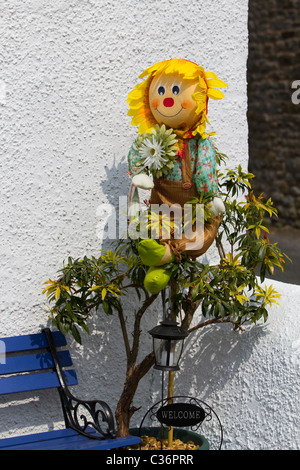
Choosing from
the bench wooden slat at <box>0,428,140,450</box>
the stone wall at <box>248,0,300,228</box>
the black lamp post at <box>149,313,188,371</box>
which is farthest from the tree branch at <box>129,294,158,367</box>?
the stone wall at <box>248,0,300,228</box>

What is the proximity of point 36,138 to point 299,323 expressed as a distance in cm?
134

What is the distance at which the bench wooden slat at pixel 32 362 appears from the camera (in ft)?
9.44

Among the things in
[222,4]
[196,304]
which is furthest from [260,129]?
[196,304]

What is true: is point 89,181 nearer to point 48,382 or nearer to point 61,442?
point 48,382

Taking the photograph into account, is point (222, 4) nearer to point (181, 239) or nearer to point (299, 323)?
point (181, 239)

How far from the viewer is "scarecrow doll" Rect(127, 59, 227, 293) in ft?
9.22

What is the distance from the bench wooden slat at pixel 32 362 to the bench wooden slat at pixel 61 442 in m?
0.26

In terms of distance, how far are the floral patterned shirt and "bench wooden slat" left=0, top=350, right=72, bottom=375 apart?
2.79ft

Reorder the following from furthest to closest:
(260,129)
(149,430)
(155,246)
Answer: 1. (260,129)
2. (149,430)
3. (155,246)

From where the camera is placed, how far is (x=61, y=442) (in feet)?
8.99

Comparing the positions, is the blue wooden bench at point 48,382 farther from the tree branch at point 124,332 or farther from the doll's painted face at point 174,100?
the doll's painted face at point 174,100

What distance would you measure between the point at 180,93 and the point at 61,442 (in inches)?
55.1

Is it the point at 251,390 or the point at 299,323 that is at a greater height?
the point at 299,323

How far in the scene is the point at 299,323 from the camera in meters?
3.07
